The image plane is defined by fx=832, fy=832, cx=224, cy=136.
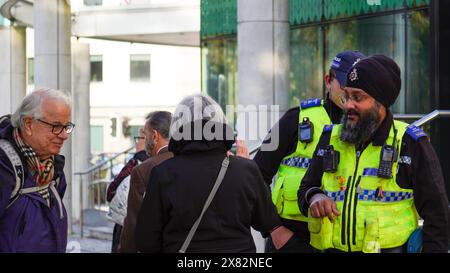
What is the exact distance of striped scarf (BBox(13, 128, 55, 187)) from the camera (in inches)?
165

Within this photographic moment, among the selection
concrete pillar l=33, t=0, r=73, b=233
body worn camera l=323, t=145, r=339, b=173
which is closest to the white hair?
body worn camera l=323, t=145, r=339, b=173

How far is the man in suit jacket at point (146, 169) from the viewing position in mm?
5418

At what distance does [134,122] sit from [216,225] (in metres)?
46.7

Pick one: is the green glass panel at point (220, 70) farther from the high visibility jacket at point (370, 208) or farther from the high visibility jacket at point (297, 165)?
the high visibility jacket at point (370, 208)

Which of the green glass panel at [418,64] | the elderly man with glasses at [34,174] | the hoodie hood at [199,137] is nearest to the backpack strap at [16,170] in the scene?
the elderly man with glasses at [34,174]

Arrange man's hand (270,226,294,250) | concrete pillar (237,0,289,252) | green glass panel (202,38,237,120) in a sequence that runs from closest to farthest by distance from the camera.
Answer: man's hand (270,226,294,250)
concrete pillar (237,0,289,252)
green glass panel (202,38,237,120)

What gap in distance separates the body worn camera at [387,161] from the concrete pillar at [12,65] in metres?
16.1

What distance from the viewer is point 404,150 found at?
13.8 feet

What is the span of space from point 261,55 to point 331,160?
6064mm

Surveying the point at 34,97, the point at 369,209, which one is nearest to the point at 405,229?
the point at 369,209

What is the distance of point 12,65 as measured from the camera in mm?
20062

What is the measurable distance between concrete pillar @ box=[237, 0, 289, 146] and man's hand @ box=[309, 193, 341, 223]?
589 centimetres

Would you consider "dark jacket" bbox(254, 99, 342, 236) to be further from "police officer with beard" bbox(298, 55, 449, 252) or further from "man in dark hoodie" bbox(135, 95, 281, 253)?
"man in dark hoodie" bbox(135, 95, 281, 253)
